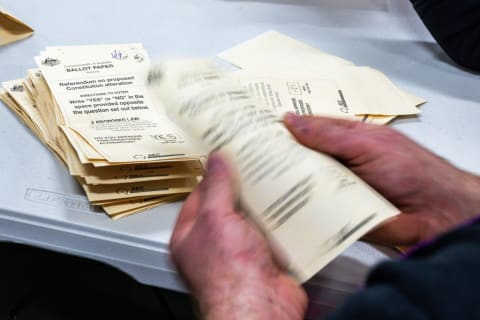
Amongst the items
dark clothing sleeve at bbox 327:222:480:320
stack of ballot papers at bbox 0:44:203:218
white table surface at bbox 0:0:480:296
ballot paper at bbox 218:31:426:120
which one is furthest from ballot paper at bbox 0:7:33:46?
dark clothing sleeve at bbox 327:222:480:320

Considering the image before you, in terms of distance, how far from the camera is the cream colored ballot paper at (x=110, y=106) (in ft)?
2.13

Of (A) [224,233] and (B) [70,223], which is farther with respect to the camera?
(B) [70,223]

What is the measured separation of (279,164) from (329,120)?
115mm

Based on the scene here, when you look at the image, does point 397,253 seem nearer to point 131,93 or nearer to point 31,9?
point 131,93

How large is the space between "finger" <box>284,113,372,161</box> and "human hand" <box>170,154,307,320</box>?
0.33 ft

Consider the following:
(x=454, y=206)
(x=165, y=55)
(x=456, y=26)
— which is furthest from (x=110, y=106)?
(x=456, y=26)

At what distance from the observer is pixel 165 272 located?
64 centimetres

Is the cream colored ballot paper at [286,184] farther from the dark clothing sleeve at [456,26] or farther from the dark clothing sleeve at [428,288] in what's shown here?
the dark clothing sleeve at [456,26]

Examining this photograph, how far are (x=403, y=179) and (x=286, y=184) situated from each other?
0.53 feet

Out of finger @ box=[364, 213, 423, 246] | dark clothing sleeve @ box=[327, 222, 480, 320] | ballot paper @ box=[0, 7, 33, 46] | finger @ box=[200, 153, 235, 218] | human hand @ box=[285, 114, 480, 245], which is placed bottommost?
finger @ box=[364, 213, 423, 246]

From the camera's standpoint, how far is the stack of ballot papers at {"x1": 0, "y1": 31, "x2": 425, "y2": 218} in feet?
2.11

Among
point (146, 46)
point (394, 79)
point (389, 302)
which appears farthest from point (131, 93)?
point (389, 302)

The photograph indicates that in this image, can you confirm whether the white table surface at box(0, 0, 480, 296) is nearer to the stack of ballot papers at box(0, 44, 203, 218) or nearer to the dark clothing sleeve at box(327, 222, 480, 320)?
the stack of ballot papers at box(0, 44, 203, 218)

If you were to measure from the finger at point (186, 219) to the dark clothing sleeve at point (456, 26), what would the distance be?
0.61 metres
